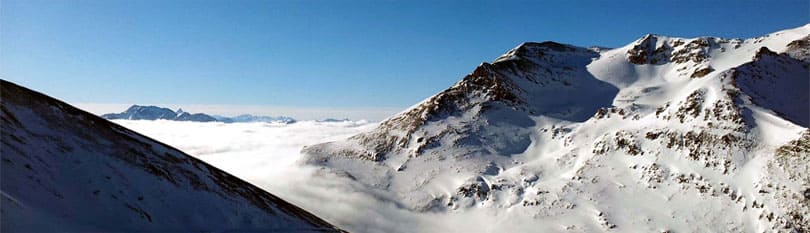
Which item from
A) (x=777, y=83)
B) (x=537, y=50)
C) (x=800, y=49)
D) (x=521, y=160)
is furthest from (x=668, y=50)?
(x=521, y=160)

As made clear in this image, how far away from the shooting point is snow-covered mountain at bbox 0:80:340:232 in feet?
112

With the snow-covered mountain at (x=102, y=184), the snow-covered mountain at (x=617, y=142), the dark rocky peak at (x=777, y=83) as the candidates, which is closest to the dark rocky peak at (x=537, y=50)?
the snow-covered mountain at (x=617, y=142)

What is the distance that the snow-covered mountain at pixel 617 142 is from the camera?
308ft

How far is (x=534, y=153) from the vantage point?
128875 mm

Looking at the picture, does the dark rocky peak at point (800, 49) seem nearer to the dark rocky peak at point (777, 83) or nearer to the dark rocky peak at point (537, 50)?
the dark rocky peak at point (777, 83)

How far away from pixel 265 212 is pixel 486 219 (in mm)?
64680

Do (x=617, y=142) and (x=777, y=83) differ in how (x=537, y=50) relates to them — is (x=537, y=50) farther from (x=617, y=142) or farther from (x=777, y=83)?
(x=777, y=83)

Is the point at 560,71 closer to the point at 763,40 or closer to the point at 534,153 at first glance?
the point at 534,153

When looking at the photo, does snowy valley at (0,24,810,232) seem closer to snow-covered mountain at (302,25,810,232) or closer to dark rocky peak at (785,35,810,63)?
snow-covered mountain at (302,25,810,232)

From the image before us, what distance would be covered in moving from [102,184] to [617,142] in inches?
4266

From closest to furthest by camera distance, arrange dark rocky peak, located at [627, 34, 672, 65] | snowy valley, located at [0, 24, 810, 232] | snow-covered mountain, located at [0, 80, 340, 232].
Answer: snow-covered mountain, located at [0, 80, 340, 232] → snowy valley, located at [0, 24, 810, 232] → dark rocky peak, located at [627, 34, 672, 65]

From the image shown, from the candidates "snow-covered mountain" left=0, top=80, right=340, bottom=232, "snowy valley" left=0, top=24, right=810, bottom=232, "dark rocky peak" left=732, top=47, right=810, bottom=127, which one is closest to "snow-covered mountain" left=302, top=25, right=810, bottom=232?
"snowy valley" left=0, top=24, right=810, bottom=232

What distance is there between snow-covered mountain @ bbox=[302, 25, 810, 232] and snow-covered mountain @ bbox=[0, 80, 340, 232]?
2609 inches

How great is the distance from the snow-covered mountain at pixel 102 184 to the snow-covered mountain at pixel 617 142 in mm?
66257
